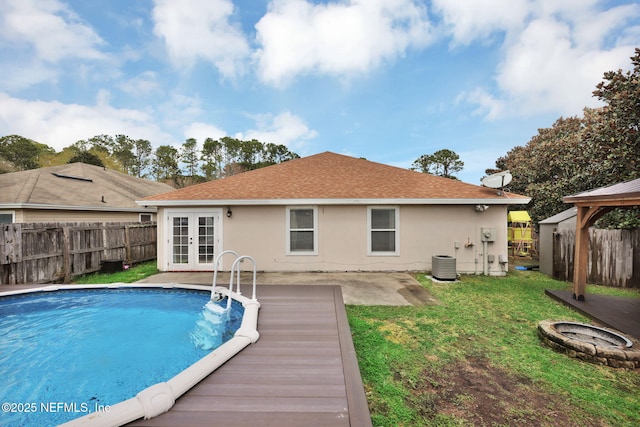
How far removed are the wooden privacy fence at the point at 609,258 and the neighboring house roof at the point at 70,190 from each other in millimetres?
16245

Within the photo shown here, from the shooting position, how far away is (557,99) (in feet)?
46.4

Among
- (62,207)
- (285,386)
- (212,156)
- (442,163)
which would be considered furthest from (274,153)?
(285,386)

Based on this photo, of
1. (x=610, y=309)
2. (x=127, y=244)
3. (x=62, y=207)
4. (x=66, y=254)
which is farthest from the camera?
(x=62, y=207)

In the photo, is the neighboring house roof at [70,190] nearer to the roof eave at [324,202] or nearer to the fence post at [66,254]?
the fence post at [66,254]

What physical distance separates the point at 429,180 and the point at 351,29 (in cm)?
688

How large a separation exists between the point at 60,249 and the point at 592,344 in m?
11.6

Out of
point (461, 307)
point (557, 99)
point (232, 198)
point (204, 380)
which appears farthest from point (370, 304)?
point (557, 99)

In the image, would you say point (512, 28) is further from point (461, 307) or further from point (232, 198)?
point (232, 198)

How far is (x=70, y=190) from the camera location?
12562 mm

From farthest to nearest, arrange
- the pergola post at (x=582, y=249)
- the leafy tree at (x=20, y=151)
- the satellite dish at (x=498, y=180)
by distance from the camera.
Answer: the leafy tree at (x=20, y=151), the satellite dish at (x=498, y=180), the pergola post at (x=582, y=249)

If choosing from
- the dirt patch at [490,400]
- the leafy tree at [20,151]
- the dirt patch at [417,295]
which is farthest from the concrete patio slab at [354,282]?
the leafy tree at [20,151]

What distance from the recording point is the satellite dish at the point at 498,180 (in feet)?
26.4

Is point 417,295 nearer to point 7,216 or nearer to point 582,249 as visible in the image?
point 582,249

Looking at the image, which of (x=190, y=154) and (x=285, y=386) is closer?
(x=285, y=386)
